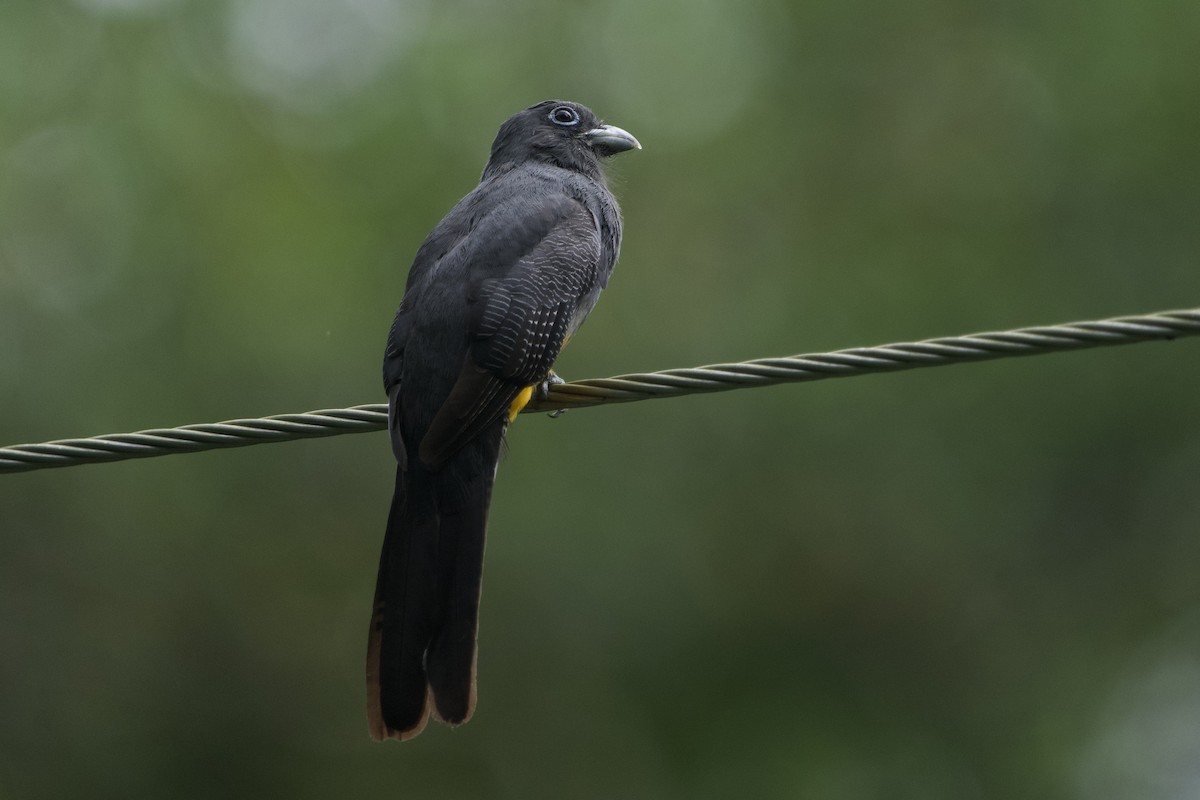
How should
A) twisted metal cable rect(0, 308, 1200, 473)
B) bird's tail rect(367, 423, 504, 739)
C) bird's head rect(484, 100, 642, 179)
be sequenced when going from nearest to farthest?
twisted metal cable rect(0, 308, 1200, 473) → bird's tail rect(367, 423, 504, 739) → bird's head rect(484, 100, 642, 179)

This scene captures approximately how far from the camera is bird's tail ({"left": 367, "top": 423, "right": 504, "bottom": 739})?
4.83m

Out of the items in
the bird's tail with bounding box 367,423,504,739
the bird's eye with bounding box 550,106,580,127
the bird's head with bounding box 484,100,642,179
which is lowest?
the bird's tail with bounding box 367,423,504,739

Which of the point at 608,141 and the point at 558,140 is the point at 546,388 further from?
the point at 608,141

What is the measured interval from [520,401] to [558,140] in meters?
2.16

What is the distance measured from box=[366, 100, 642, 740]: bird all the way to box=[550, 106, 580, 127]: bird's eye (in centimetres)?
149

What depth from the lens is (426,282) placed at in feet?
17.8

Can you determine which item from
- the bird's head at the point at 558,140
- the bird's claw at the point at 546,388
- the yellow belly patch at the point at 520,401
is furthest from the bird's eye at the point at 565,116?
the yellow belly patch at the point at 520,401

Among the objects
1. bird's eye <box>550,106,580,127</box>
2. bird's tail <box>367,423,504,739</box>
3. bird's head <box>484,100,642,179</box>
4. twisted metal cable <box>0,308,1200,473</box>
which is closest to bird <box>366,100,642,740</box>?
bird's tail <box>367,423,504,739</box>

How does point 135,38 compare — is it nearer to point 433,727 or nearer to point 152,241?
point 152,241

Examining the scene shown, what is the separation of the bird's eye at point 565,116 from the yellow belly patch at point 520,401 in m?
2.25

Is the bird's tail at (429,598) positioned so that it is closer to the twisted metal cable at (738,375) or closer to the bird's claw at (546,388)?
the bird's claw at (546,388)

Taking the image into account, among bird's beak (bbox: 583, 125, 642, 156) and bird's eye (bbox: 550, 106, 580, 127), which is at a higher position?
bird's eye (bbox: 550, 106, 580, 127)

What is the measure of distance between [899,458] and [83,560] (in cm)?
644

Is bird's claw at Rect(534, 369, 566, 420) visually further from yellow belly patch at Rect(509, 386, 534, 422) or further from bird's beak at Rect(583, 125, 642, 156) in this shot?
bird's beak at Rect(583, 125, 642, 156)
